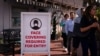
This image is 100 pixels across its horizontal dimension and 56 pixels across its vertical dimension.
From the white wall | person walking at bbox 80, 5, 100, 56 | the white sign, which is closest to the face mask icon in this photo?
the white sign

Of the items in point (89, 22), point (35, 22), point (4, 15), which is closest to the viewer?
point (89, 22)

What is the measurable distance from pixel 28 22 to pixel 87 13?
1.68 m

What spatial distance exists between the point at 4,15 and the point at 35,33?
975 centimetres

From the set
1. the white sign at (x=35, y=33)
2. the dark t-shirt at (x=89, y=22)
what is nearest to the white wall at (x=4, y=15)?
the white sign at (x=35, y=33)

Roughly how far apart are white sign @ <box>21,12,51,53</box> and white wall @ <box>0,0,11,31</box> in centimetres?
938

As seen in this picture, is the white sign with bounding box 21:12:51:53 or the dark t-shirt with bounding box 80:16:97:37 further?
the white sign with bounding box 21:12:51:53

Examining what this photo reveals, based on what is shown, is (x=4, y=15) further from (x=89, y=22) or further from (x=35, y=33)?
(x=89, y=22)

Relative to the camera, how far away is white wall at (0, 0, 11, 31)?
727 inches

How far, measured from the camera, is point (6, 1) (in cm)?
1867

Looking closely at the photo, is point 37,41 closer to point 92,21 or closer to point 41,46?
point 41,46

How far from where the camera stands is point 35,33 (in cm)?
919

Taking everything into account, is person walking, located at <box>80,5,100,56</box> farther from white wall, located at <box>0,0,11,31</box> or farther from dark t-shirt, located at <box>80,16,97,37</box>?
white wall, located at <box>0,0,11,31</box>

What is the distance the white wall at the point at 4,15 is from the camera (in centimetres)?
1847

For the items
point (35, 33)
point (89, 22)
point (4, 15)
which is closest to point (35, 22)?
point (35, 33)
